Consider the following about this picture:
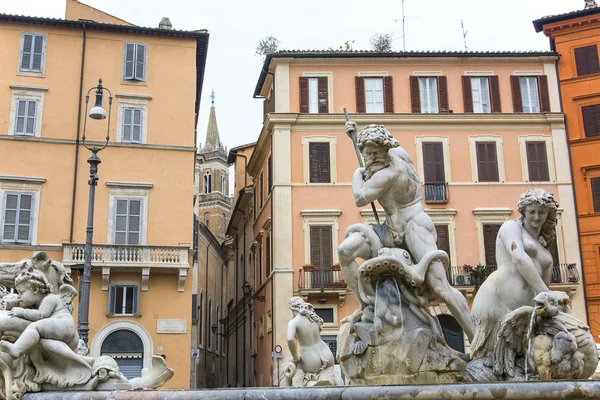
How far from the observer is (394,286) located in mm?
→ 7039

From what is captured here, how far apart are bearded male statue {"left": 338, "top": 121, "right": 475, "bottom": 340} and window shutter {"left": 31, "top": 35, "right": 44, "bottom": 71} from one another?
92.3ft

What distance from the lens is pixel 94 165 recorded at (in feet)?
60.3

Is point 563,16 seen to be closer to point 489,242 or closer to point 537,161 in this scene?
point 537,161

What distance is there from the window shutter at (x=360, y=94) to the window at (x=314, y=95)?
1.42 metres

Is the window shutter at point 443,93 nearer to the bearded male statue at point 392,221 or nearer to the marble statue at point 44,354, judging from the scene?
the bearded male statue at point 392,221

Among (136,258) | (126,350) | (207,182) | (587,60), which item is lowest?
(126,350)

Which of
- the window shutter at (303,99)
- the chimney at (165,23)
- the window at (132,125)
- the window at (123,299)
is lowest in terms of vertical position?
the window at (123,299)

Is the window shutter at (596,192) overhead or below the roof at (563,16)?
below

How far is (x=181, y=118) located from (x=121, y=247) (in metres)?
6.75

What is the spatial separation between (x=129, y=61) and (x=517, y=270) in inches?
1169

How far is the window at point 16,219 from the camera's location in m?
30.0

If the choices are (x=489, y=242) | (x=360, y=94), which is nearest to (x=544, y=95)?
(x=489, y=242)

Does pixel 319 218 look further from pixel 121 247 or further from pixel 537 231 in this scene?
pixel 537 231

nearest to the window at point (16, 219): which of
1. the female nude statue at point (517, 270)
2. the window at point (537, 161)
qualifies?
the window at point (537, 161)
